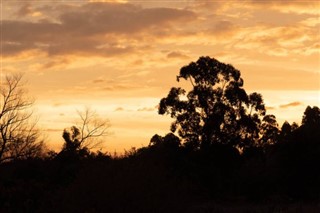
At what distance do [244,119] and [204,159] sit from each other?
545cm

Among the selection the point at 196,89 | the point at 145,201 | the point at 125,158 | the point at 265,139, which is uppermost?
the point at 196,89

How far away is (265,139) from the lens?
52.9m

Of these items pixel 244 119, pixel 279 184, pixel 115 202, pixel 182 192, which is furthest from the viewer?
pixel 244 119

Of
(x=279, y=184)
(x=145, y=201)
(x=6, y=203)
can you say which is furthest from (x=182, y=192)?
(x=279, y=184)

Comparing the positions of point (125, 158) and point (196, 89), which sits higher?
point (196, 89)

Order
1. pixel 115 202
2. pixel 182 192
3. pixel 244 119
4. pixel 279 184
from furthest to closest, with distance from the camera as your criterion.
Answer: pixel 244 119, pixel 279 184, pixel 182 192, pixel 115 202

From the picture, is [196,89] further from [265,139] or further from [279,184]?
[279,184]

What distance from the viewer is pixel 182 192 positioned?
22438 millimetres

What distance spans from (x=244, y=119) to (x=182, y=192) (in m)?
28.8

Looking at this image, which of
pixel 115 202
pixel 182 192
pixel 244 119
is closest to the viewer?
pixel 115 202

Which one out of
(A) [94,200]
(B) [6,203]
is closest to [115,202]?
(A) [94,200]

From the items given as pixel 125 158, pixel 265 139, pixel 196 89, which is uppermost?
pixel 196 89

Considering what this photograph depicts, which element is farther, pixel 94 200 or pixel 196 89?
pixel 196 89

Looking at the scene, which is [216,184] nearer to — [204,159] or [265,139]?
[204,159]
